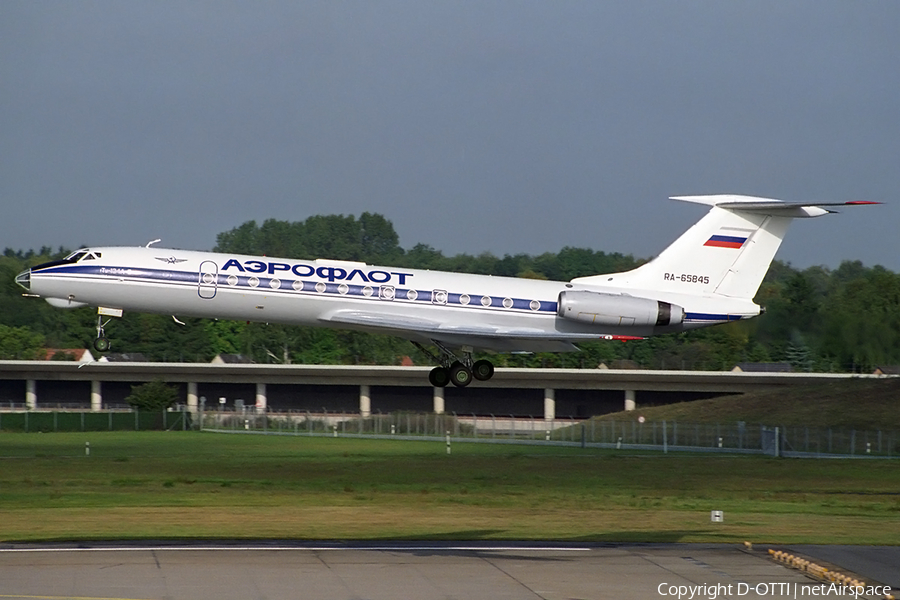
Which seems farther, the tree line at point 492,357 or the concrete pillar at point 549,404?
the concrete pillar at point 549,404

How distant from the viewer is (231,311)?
32.2 m

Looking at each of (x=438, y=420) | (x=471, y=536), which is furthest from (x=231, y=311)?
(x=438, y=420)

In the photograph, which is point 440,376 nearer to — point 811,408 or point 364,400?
point 811,408

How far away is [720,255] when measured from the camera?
34.6 meters

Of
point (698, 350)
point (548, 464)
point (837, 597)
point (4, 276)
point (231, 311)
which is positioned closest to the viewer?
point (837, 597)

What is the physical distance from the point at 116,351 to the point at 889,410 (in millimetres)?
70723

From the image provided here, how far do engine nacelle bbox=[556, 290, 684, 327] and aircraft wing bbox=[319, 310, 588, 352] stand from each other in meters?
0.64

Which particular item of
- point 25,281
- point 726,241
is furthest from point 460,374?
point 25,281

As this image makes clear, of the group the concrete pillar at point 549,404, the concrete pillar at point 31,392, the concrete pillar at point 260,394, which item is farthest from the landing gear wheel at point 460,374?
the concrete pillar at point 31,392

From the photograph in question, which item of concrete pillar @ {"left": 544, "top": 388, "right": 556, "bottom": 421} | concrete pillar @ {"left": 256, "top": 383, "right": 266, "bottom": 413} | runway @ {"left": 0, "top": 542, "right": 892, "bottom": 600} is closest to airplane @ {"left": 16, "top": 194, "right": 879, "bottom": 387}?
runway @ {"left": 0, "top": 542, "right": 892, "bottom": 600}

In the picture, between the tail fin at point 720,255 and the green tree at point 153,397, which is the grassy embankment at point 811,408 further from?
the tail fin at point 720,255

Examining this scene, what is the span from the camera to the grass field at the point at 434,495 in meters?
27.3

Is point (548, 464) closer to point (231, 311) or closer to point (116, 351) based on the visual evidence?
point (231, 311)

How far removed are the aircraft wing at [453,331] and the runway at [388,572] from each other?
9501mm
